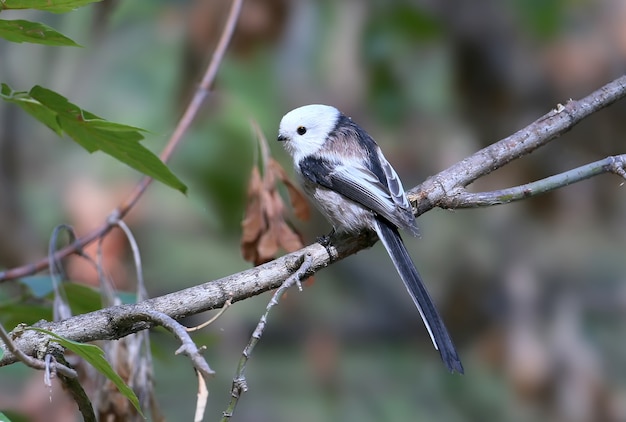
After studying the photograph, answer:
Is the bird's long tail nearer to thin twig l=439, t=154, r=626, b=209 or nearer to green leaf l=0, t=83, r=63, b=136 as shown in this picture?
thin twig l=439, t=154, r=626, b=209

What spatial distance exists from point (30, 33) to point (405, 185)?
342 centimetres

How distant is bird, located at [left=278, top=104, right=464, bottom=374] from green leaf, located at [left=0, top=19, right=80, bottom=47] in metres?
1.04

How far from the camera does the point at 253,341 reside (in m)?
1.43

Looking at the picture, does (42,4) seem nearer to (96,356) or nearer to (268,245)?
(96,356)

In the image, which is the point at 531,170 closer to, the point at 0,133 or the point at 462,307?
the point at 462,307

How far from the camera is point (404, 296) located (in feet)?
16.6

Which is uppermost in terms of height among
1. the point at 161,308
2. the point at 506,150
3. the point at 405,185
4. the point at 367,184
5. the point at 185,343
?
the point at 405,185

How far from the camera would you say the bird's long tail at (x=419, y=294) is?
1999 millimetres

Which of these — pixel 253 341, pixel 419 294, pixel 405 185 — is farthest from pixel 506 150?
pixel 405 185

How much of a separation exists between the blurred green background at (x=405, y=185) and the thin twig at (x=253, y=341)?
1.76m

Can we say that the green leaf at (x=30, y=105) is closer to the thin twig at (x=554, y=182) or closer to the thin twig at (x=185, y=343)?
the thin twig at (x=185, y=343)

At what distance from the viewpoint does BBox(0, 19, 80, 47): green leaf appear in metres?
1.43

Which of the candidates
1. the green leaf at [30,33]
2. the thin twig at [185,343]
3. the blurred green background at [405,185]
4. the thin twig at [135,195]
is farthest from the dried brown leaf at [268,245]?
the blurred green background at [405,185]

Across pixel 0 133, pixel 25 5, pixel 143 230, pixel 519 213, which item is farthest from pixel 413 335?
pixel 25 5
